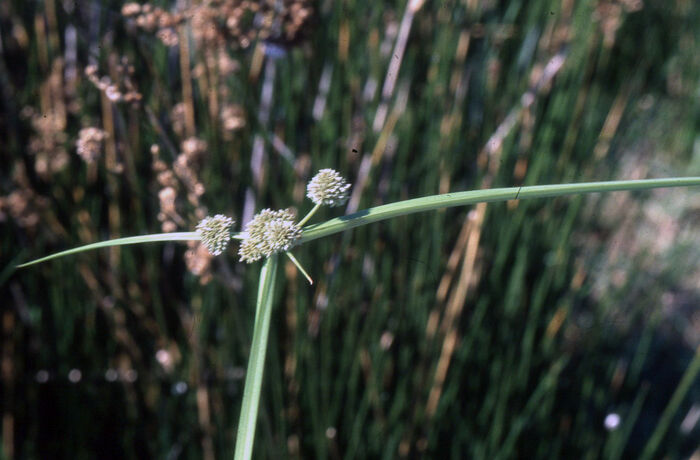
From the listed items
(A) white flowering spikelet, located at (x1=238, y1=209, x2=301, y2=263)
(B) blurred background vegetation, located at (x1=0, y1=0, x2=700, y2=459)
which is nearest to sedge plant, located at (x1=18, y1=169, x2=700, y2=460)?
(A) white flowering spikelet, located at (x1=238, y1=209, x2=301, y2=263)

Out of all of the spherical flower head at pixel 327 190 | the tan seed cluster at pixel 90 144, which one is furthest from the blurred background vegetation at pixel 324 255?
the spherical flower head at pixel 327 190

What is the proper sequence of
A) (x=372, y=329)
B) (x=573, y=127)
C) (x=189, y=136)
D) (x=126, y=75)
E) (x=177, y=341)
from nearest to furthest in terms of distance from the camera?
1. (x=126, y=75)
2. (x=189, y=136)
3. (x=372, y=329)
4. (x=177, y=341)
5. (x=573, y=127)

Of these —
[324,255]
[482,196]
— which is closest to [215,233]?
[482,196]

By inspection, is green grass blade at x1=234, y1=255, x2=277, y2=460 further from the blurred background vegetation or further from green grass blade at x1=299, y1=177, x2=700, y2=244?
the blurred background vegetation

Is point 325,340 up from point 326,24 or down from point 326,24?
down

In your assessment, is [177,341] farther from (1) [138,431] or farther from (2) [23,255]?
(2) [23,255]

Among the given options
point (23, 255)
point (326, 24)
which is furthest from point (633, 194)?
point (23, 255)

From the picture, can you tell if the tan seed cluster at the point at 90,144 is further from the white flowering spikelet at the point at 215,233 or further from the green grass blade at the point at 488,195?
the green grass blade at the point at 488,195
